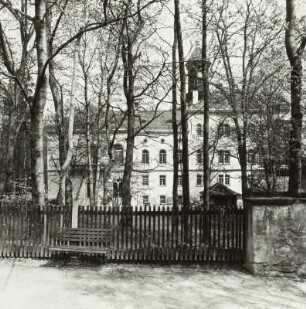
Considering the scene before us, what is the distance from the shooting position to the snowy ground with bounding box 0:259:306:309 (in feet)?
24.1

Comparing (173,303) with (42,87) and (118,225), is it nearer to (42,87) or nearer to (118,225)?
(118,225)

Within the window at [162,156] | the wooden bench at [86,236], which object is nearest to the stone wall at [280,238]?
the wooden bench at [86,236]

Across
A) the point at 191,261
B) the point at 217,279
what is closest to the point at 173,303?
A: the point at 217,279

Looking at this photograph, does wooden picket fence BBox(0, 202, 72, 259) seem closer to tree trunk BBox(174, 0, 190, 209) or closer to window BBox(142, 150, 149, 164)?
tree trunk BBox(174, 0, 190, 209)

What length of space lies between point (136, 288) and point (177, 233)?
8.22 ft

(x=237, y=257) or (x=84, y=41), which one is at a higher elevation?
(x=84, y=41)

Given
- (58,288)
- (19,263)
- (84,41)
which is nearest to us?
(58,288)

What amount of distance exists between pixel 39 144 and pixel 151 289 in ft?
21.0

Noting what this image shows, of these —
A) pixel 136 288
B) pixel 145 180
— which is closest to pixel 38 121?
pixel 136 288

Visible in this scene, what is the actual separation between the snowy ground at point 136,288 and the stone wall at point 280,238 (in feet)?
1.18

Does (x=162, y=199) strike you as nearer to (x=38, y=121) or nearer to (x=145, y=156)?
(x=145, y=156)

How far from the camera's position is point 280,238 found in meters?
9.39

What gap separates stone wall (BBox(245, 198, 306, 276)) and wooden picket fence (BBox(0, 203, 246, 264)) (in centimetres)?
84

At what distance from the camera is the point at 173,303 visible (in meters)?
7.36
